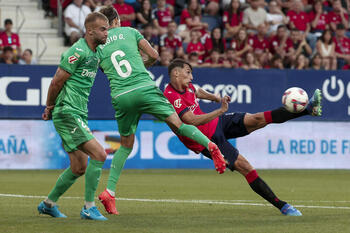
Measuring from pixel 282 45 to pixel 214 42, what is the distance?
1948mm

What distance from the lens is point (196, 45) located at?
1966 centimetres

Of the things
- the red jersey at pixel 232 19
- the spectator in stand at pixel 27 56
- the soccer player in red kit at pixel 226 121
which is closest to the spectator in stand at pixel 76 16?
the spectator in stand at pixel 27 56

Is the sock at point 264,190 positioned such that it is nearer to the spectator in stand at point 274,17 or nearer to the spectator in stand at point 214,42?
the spectator in stand at point 214,42

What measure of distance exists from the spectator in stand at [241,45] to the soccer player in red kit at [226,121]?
10049mm

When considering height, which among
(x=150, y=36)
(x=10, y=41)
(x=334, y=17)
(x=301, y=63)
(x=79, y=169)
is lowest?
(x=301, y=63)

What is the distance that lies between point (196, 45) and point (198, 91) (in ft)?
31.9

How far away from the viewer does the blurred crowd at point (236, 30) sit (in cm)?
1945

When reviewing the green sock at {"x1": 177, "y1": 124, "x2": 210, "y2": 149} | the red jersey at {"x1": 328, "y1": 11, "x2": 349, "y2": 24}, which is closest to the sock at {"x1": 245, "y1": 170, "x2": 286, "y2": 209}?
the green sock at {"x1": 177, "y1": 124, "x2": 210, "y2": 149}

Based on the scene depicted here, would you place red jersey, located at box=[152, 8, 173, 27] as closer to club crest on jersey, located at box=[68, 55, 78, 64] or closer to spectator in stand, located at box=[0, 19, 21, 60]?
spectator in stand, located at box=[0, 19, 21, 60]

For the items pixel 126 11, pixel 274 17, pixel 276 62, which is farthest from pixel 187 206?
pixel 274 17

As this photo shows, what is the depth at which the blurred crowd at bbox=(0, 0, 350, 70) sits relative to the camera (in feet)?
63.8

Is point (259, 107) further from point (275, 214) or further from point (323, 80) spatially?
point (275, 214)

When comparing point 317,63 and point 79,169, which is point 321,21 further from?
point 79,169

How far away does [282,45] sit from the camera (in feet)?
67.3
